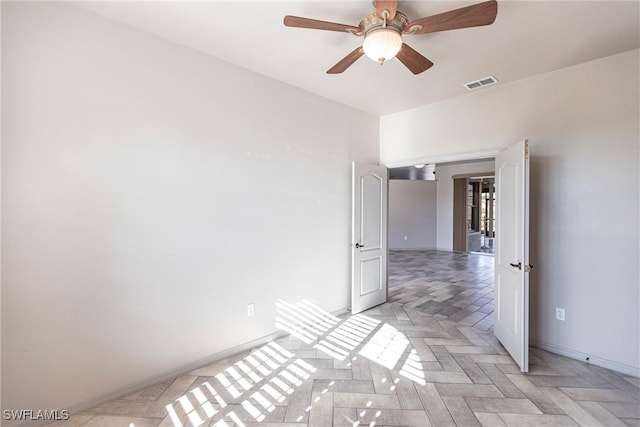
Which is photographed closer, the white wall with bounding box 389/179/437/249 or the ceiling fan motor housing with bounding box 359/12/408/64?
the ceiling fan motor housing with bounding box 359/12/408/64

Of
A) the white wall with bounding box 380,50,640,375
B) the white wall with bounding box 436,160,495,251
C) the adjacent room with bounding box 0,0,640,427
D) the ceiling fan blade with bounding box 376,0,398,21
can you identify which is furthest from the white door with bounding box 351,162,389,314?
the white wall with bounding box 436,160,495,251

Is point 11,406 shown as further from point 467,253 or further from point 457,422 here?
point 467,253

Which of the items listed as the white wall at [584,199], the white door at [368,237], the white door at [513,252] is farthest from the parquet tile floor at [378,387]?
the white door at [368,237]

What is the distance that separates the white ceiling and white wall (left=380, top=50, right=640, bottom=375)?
25 centimetres

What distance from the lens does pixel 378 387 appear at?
2.36 metres

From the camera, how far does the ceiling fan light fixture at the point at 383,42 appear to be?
184 centimetres

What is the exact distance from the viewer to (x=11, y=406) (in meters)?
1.84

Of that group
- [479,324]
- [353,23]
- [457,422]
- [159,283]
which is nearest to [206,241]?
[159,283]

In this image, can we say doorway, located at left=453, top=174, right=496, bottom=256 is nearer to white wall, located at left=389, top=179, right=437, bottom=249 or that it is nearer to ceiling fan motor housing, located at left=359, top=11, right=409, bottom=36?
white wall, located at left=389, top=179, right=437, bottom=249

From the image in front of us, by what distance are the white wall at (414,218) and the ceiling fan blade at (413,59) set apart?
8085mm

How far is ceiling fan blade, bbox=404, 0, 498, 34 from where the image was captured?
1601 millimetres

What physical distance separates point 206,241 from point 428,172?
28.5 ft

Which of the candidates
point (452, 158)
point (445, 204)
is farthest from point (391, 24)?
point (445, 204)

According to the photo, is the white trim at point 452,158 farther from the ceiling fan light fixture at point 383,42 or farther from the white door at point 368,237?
the ceiling fan light fixture at point 383,42
